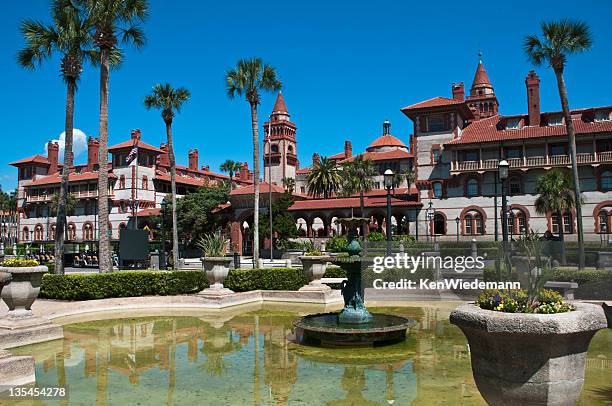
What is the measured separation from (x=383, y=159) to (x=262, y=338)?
6647 cm

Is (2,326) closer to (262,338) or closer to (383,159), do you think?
(262,338)

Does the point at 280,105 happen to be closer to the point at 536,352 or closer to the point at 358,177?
the point at 358,177

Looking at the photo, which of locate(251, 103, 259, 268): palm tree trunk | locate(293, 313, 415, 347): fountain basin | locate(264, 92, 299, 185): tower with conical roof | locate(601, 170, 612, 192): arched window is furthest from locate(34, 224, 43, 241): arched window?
locate(293, 313, 415, 347): fountain basin

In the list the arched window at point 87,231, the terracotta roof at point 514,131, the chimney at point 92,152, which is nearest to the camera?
the terracotta roof at point 514,131

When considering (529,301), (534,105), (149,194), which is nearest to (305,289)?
(529,301)

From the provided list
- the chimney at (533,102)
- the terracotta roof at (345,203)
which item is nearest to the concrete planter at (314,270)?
the terracotta roof at (345,203)

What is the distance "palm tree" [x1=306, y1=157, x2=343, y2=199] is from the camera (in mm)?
68312

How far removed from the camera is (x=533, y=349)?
14.3 ft

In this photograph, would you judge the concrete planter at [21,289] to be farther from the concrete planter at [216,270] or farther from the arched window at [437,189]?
the arched window at [437,189]

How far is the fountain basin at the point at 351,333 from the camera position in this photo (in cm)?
1081

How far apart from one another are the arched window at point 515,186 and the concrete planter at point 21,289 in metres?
46.2

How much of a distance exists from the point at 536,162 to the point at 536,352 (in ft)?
158

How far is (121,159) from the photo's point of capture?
71.4 m

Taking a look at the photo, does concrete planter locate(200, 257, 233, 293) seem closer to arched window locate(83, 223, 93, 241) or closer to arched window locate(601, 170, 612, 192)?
arched window locate(601, 170, 612, 192)
